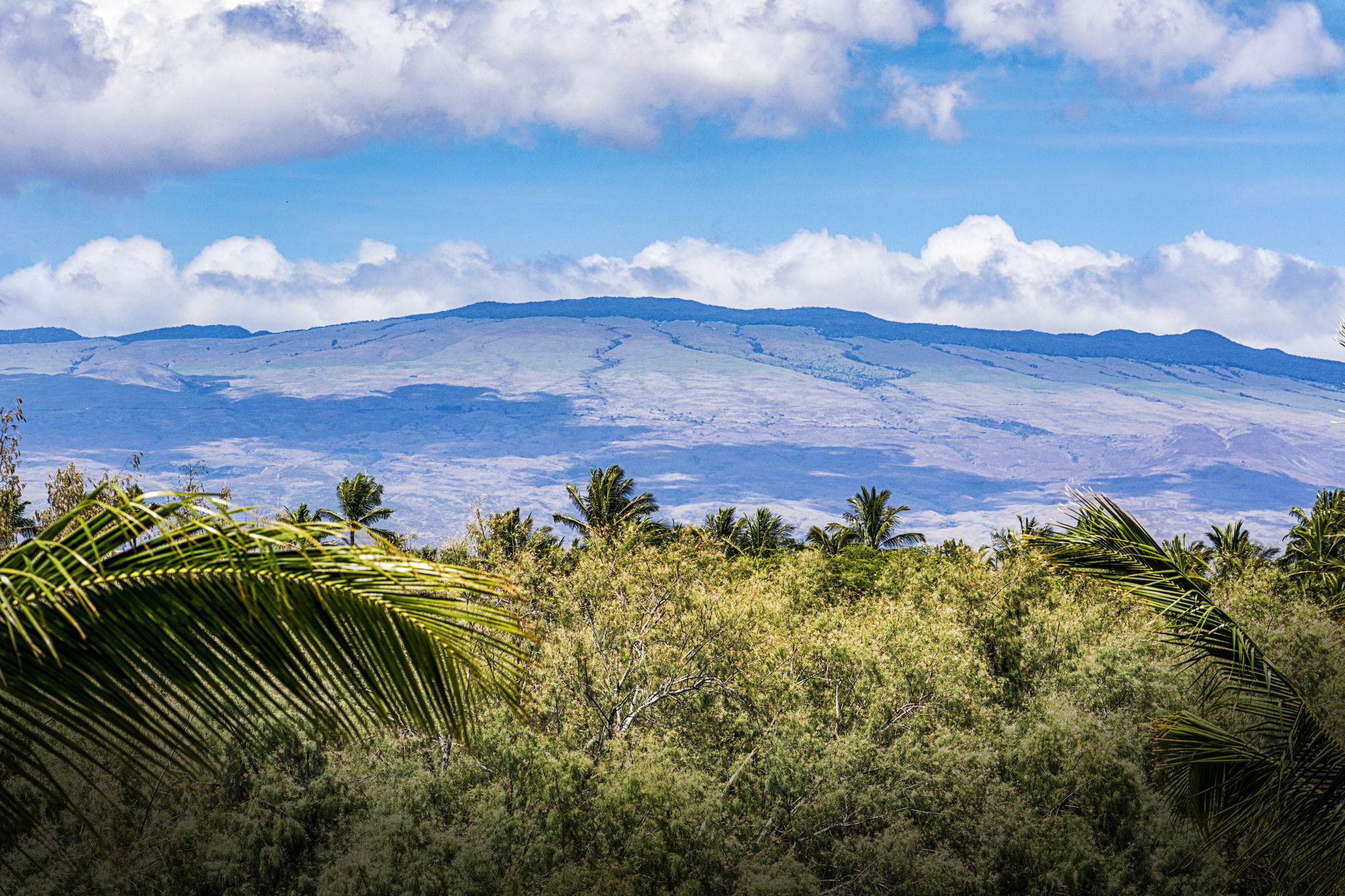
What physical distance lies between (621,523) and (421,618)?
29.4 m

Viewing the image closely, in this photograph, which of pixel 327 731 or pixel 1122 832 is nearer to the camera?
pixel 327 731

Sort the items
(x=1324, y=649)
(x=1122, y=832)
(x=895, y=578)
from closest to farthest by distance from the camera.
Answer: (x=1122, y=832)
(x=1324, y=649)
(x=895, y=578)

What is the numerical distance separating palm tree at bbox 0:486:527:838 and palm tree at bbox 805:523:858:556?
245 ft

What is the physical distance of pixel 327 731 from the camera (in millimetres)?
3926

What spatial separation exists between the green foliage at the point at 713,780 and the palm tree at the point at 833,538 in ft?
160

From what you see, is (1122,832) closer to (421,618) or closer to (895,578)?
(895,578)

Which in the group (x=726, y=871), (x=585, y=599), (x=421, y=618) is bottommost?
(x=726, y=871)

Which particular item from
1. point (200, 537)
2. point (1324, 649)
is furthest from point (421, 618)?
point (1324, 649)

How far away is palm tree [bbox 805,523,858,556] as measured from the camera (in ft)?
267

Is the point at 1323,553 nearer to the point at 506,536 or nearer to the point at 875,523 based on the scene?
the point at 506,536

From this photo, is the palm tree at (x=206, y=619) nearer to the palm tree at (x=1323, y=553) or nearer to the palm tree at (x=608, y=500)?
the palm tree at (x=1323, y=553)

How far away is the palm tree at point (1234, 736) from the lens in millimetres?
9023

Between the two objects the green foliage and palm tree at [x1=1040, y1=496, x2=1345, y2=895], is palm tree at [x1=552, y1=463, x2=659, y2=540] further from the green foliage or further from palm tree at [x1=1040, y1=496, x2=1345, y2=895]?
palm tree at [x1=1040, y1=496, x2=1345, y2=895]

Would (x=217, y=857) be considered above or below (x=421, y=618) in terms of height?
below
